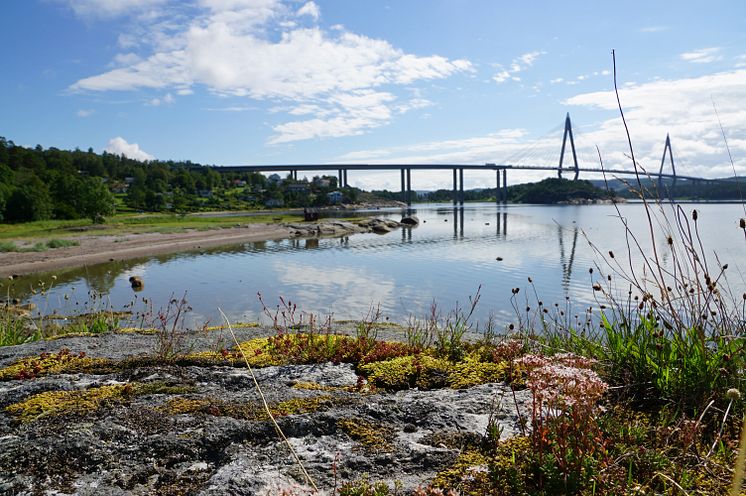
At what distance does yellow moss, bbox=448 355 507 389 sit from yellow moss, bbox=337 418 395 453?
1114 millimetres

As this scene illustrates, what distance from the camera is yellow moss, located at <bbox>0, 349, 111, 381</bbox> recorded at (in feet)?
16.2

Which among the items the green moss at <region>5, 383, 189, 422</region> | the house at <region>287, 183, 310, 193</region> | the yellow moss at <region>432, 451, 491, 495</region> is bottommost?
the yellow moss at <region>432, 451, 491, 495</region>

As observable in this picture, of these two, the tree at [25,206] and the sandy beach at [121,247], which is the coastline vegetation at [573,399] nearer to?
the sandy beach at [121,247]

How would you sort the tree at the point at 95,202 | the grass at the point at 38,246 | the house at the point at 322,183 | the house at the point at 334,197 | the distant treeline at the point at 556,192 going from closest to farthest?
the grass at the point at 38,246, the tree at the point at 95,202, the house at the point at 334,197, the distant treeline at the point at 556,192, the house at the point at 322,183

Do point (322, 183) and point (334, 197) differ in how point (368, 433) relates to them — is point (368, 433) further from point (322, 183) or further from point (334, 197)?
point (322, 183)

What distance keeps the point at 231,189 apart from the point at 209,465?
509 ft

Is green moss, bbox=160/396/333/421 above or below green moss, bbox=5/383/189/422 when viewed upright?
below

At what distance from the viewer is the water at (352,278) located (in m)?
17.6

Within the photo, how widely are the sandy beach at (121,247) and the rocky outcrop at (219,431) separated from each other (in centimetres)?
2532

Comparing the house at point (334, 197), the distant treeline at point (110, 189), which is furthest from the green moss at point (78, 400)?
the house at point (334, 197)

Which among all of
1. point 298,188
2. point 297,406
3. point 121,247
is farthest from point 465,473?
point 298,188

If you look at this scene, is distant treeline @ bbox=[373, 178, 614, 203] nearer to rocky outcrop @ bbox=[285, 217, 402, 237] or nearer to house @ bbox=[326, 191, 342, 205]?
house @ bbox=[326, 191, 342, 205]

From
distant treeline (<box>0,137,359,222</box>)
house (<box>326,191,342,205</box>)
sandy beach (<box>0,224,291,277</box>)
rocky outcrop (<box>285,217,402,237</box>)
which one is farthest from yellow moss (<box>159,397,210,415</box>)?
house (<box>326,191,342,205</box>)

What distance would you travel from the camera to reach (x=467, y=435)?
11.5 feet
